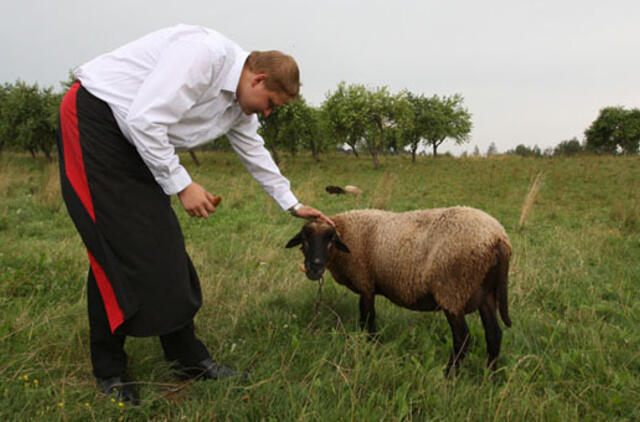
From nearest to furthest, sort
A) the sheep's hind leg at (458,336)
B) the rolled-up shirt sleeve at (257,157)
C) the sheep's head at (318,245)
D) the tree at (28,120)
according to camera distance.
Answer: the rolled-up shirt sleeve at (257,157) → the sheep's hind leg at (458,336) → the sheep's head at (318,245) → the tree at (28,120)

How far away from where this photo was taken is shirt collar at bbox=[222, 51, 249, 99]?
2.10 m

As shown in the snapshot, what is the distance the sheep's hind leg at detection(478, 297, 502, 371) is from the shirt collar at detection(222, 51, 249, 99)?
246 centimetres

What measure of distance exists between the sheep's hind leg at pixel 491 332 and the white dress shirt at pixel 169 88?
2443 mm

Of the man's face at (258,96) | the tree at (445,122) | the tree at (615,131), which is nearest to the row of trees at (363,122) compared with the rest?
the tree at (445,122)

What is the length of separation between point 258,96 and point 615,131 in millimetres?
61386

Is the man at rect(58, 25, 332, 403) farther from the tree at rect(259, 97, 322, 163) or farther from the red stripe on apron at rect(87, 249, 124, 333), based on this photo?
the tree at rect(259, 97, 322, 163)

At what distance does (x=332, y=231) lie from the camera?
3.35 m

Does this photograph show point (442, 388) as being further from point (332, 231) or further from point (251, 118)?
point (251, 118)

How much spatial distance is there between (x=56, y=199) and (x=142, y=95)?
8.79 m

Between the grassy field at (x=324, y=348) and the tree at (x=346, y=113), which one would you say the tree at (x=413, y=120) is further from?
the grassy field at (x=324, y=348)

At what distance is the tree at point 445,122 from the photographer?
36.8 m

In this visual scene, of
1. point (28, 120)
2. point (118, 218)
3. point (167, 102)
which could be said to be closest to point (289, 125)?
point (28, 120)

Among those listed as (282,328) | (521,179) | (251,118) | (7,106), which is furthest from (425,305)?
(7,106)

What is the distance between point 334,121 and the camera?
1308 inches
